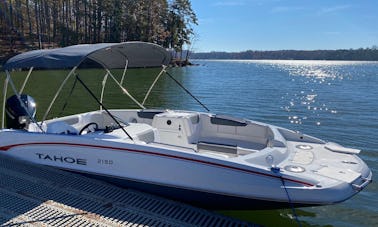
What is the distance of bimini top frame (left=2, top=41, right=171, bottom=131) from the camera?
533 cm

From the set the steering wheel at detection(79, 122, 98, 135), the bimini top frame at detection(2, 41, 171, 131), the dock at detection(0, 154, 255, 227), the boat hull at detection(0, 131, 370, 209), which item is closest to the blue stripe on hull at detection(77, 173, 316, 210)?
the boat hull at detection(0, 131, 370, 209)

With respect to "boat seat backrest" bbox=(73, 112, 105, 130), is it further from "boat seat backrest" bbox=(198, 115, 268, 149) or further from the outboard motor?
"boat seat backrest" bbox=(198, 115, 268, 149)

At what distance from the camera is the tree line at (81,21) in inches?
2159

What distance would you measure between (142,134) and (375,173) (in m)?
5.59

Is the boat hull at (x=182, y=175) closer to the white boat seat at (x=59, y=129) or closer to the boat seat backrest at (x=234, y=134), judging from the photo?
the white boat seat at (x=59, y=129)

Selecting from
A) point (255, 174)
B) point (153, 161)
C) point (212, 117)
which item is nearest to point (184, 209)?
point (153, 161)

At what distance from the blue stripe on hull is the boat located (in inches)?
0.6

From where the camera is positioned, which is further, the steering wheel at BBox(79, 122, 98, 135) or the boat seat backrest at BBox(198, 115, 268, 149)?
the boat seat backrest at BBox(198, 115, 268, 149)

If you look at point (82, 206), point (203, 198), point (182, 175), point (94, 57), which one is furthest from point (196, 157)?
point (94, 57)

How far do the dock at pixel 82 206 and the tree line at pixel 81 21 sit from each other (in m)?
52.5

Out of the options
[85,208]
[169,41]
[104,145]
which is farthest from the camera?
[169,41]

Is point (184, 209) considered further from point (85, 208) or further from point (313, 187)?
point (313, 187)

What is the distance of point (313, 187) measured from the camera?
4.09 meters

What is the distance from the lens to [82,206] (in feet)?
15.3
